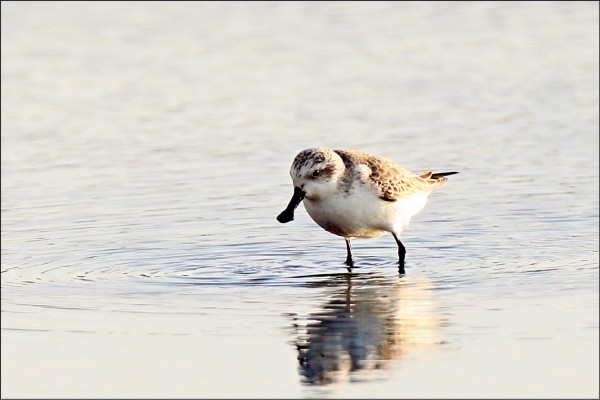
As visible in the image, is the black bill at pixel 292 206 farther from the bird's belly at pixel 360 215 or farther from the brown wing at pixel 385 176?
the brown wing at pixel 385 176

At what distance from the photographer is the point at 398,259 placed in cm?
1265

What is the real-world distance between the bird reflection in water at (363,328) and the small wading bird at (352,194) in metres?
0.63

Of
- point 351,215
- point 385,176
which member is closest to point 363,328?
point 351,215

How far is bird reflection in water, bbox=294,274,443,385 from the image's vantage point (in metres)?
8.90

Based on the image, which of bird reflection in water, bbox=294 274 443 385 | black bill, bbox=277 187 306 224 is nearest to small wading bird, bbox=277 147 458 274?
black bill, bbox=277 187 306 224

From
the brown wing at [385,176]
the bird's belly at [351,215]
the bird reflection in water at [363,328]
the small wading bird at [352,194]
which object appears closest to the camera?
the bird reflection in water at [363,328]

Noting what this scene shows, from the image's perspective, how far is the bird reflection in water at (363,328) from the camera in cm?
890

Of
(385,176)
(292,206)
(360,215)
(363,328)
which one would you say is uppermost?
(385,176)

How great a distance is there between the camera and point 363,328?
32.5ft

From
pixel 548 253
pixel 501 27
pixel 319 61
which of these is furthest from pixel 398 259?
pixel 501 27

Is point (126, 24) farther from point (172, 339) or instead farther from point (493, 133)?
point (172, 339)

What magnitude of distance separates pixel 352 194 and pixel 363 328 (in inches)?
93.1

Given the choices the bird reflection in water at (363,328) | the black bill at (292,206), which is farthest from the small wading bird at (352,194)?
the bird reflection in water at (363,328)

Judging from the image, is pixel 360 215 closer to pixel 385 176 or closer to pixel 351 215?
pixel 351 215
